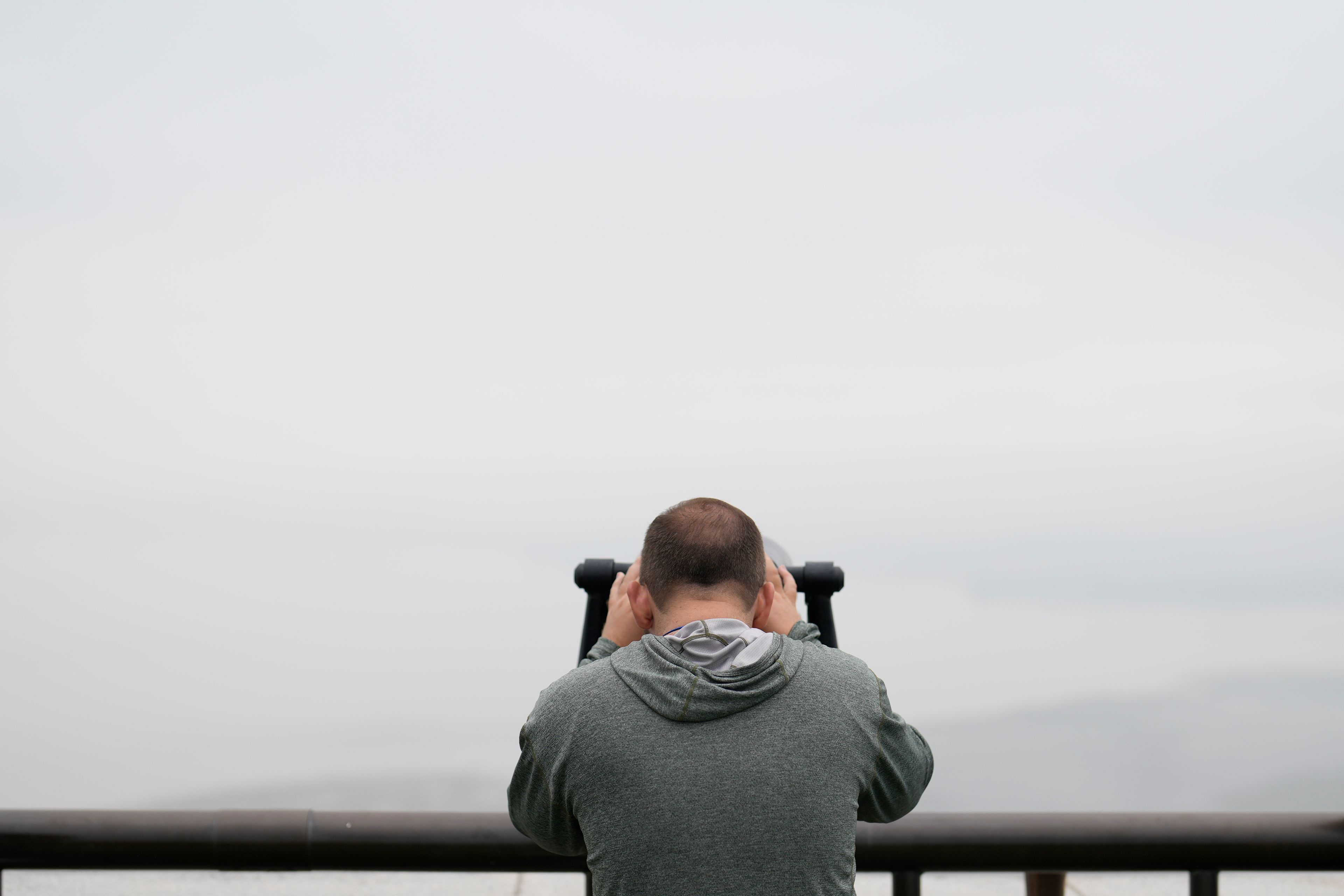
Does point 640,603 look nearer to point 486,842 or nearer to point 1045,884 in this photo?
point 486,842

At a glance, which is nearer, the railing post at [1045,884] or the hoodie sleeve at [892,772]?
the hoodie sleeve at [892,772]

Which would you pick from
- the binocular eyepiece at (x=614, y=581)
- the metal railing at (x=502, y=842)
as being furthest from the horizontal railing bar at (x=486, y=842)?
the binocular eyepiece at (x=614, y=581)

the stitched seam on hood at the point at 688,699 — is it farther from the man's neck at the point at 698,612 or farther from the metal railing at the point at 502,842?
the metal railing at the point at 502,842

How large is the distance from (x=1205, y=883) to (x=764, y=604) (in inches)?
42.7

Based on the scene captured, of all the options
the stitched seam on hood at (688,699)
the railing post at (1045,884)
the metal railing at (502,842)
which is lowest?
the railing post at (1045,884)

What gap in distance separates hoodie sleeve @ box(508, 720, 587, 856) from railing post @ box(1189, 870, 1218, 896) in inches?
47.3

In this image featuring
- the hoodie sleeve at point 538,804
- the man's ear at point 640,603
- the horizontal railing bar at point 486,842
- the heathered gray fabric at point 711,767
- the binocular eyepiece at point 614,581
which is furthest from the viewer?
the horizontal railing bar at point 486,842

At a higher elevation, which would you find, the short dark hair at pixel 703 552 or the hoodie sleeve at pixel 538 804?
the short dark hair at pixel 703 552

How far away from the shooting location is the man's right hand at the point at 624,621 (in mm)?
1351

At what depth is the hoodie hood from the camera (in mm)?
1090

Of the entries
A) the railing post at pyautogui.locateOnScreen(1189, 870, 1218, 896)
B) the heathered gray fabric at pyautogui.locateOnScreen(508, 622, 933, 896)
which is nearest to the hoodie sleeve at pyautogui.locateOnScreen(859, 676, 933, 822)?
the heathered gray fabric at pyautogui.locateOnScreen(508, 622, 933, 896)

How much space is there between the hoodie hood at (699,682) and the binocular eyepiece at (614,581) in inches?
12.9

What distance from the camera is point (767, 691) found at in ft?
3.64

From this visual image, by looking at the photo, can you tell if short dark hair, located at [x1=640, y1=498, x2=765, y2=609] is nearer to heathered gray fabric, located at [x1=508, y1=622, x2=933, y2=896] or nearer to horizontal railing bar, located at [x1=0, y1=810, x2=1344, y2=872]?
heathered gray fabric, located at [x1=508, y1=622, x2=933, y2=896]
